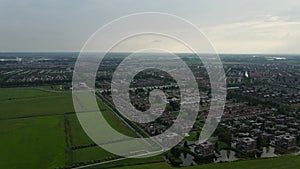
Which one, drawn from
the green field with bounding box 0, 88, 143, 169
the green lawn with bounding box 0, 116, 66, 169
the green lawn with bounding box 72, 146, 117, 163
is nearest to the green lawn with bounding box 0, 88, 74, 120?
the green field with bounding box 0, 88, 143, 169

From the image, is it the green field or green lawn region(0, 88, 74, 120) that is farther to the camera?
green lawn region(0, 88, 74, 120)

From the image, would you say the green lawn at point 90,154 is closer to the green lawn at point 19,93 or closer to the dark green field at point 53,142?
the dark green field at point 53,142

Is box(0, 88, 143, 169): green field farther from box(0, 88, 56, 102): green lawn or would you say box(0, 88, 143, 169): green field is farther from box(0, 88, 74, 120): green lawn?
box(0, 88, 56, 102): green lawn

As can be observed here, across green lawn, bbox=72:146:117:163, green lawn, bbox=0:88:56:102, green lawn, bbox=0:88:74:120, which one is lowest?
green lawn, bbox=72:146:117:163

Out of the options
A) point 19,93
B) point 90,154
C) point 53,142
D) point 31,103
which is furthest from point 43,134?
point 19,93

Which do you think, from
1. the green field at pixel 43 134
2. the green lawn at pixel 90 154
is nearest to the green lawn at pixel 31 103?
the green field at pixel 43 134

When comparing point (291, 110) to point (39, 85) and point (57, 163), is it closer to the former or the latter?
point (57, 163)

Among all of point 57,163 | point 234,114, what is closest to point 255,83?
point 234,114

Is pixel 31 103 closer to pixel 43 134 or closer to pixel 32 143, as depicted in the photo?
pixel 43 134
